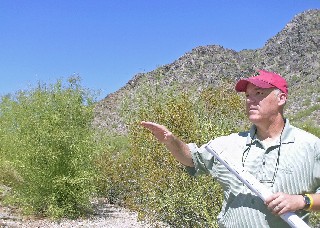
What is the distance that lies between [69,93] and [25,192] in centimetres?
399

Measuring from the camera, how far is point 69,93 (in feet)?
66.1

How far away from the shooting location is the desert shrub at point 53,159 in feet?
58.2

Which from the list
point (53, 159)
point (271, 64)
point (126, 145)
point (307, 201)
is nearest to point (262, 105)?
point (307, 201)

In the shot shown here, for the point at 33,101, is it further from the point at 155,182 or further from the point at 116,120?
the point at 116,120

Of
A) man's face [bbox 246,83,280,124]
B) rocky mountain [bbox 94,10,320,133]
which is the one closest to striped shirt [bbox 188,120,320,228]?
man's face [bbox 246,83,280,124]

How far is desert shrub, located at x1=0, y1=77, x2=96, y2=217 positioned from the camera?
698 inches

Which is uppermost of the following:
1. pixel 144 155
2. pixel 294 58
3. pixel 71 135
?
pixel 294 58

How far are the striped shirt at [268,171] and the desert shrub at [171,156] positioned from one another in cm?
507

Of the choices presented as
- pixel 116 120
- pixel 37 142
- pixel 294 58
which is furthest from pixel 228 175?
pixel 294 58

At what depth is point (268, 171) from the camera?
2984mm

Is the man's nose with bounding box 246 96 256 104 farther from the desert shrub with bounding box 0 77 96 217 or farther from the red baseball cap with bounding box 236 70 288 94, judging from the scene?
the desert shrub with bounding box 0 77 96 217

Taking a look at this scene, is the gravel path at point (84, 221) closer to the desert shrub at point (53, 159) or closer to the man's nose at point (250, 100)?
the desert shrub at point (53, 159)

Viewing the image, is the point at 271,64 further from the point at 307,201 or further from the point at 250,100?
the point at 307,201

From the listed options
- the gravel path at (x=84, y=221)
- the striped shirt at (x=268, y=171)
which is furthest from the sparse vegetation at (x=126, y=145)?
the striped shirt at (x=268, y=171)
